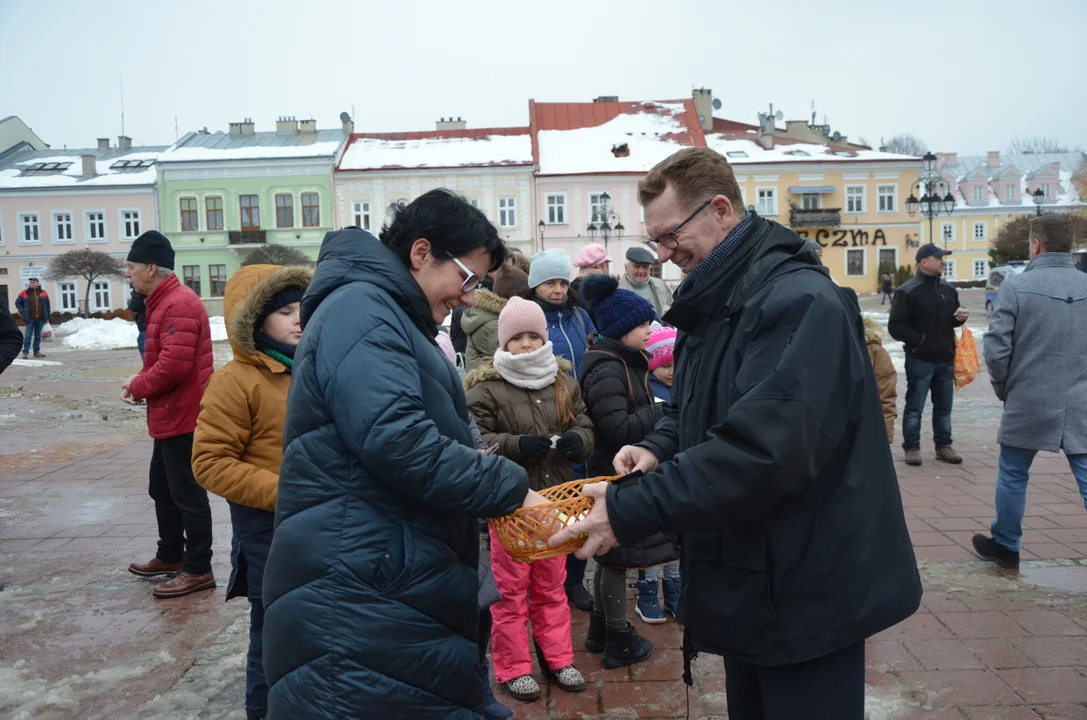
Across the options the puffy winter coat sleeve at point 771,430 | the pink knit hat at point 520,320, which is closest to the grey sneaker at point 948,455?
the pink knit hat at point 520,320

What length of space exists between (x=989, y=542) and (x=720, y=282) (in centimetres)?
401

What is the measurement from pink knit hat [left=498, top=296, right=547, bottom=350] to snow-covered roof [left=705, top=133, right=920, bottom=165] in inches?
1735

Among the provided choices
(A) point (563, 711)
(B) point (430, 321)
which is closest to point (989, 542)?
(A) point (563, 711)

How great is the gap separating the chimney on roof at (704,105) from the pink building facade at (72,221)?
29.1 meters

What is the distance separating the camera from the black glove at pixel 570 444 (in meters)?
4.12

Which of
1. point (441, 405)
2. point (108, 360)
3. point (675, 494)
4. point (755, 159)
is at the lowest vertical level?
point (108, 360)

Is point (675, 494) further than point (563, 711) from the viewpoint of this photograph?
No

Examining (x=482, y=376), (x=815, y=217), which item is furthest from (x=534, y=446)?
(x=815, y=217)

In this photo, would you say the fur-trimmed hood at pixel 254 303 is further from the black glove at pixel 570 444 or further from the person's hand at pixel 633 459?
the person's hand at pixel 633 459

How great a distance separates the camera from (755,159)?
153 feet

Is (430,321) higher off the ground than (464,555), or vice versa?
(430,321)

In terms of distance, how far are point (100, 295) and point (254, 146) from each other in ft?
36.6

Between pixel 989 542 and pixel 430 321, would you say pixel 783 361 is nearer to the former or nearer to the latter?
pixel 430 321

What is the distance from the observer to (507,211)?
45688 mm
